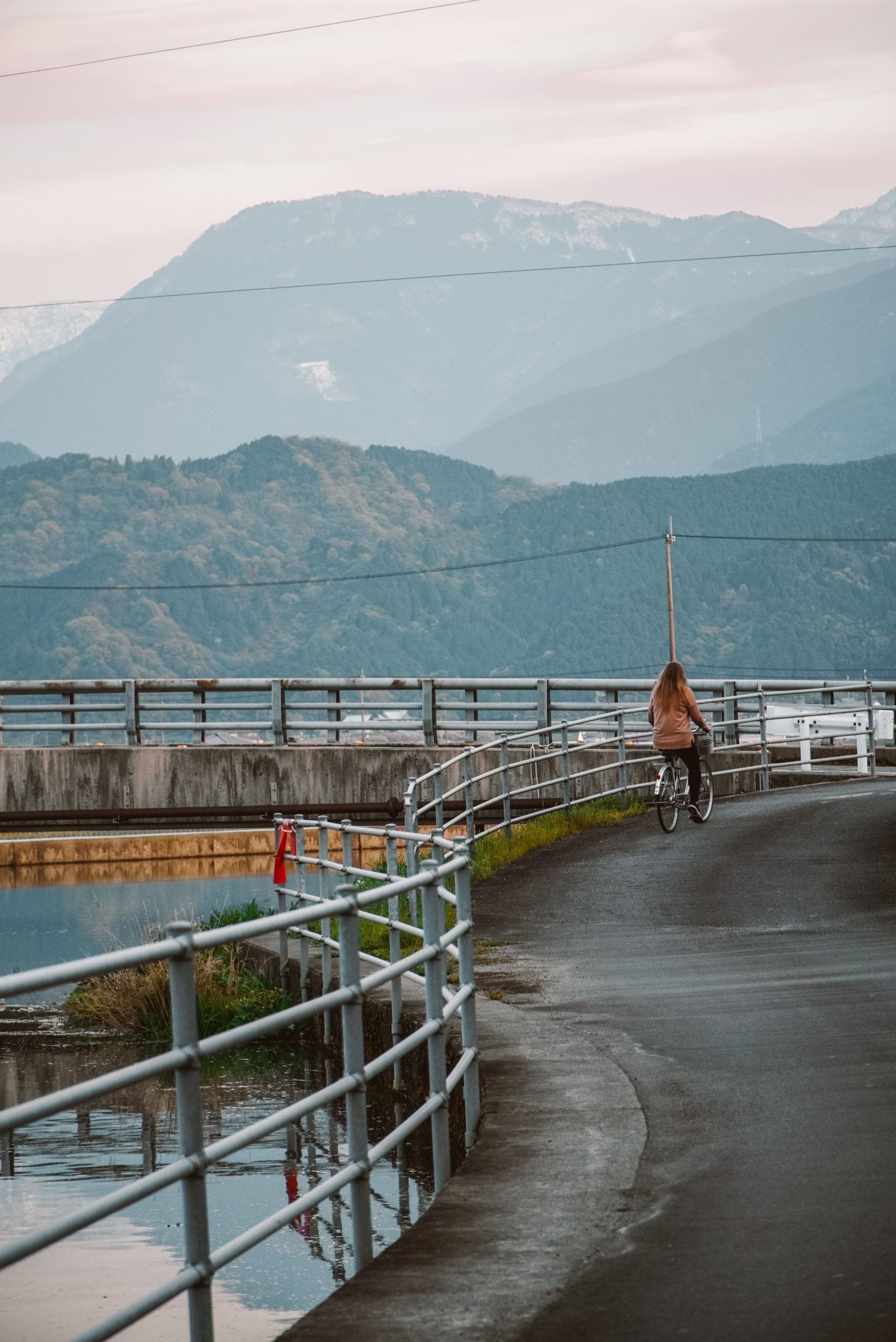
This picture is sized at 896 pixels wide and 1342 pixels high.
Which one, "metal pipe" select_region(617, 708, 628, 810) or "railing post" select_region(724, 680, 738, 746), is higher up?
"railing post" select_region(724, 680, 738, 746)

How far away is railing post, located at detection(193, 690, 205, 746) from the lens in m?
25.2

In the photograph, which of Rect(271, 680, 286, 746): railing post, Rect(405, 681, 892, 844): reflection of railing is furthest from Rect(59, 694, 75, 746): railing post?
Rect(405, 681, 892, 844): reflection of railing

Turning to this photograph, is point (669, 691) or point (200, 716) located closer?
point (669, 691)

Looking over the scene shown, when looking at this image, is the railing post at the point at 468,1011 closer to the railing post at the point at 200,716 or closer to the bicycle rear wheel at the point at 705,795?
the bicycle rear wheel at the point at 705,795

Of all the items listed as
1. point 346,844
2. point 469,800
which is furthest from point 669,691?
point 346,844

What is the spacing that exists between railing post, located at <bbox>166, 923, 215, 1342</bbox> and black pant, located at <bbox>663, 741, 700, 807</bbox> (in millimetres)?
13212

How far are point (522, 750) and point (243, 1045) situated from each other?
1289 centimetres

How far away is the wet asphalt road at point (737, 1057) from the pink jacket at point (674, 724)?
97 cm

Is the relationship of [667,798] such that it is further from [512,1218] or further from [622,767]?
[512,1218]

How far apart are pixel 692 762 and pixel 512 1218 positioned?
12.4 m

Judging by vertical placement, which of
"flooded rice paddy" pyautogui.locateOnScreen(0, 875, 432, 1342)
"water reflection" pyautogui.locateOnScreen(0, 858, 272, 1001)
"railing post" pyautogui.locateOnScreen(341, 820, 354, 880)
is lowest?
"water reflection" pyautogui.locateOnScreen(0, 858, 272, 1001)

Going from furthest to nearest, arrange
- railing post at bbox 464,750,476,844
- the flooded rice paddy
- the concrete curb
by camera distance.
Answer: railing post at bbox 464,750,476,844 < the flooded rice paddy < the concrete curb

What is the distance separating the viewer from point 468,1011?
22.1ft

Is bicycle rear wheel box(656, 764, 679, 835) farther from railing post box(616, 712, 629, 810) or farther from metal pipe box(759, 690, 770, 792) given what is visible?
metal pipe box(759, 690, 770, 792)
